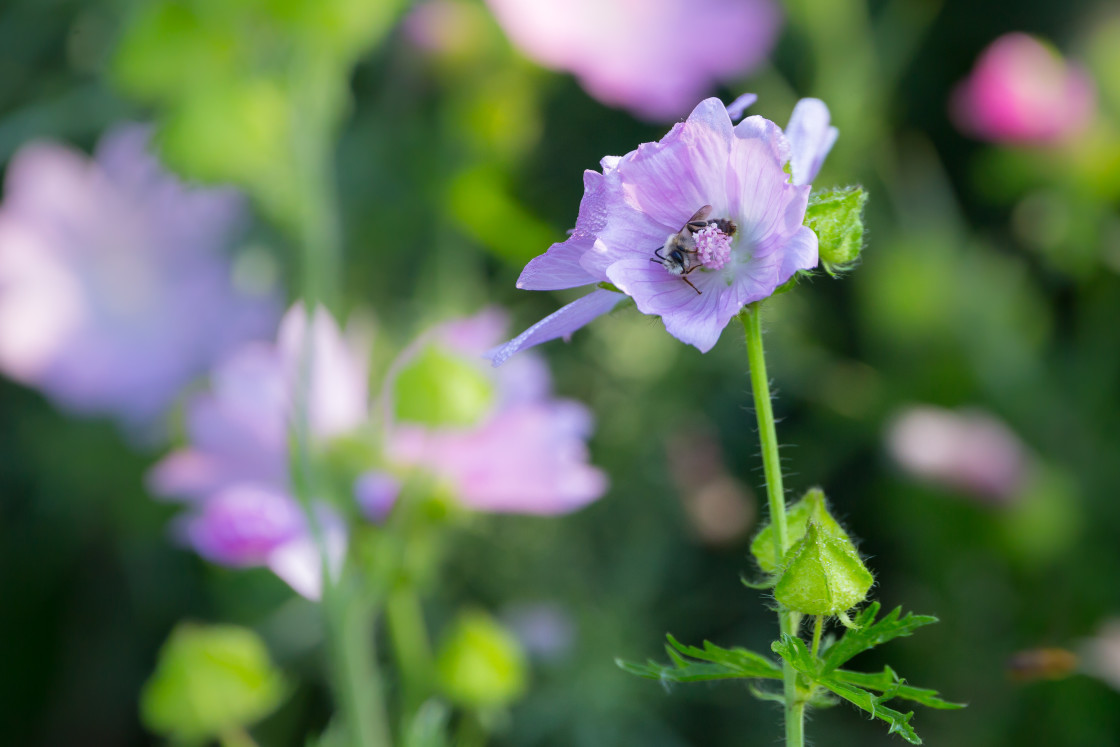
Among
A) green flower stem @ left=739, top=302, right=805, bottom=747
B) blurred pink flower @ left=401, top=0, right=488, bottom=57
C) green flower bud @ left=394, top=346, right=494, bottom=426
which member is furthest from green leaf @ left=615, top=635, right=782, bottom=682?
blurred pink flower @ left=401, top=0, right=488, bottom=57

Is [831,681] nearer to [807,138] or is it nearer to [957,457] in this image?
[807,138]

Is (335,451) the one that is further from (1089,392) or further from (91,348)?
(1089,392)

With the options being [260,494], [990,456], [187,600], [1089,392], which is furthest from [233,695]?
[1089,392]

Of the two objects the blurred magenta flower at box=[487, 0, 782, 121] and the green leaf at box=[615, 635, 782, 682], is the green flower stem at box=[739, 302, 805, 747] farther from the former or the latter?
the blurred magenta flower at box=[487, 0, 782, 121]

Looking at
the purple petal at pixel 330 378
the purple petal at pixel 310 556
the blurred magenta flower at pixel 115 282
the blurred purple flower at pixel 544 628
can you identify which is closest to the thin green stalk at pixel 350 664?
the purple petal at pixel 310 556

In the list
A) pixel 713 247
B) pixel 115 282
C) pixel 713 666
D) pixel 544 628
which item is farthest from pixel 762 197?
pixel 115 282

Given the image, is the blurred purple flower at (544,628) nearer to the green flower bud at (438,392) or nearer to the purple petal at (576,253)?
the green flower bud at (438,392)
